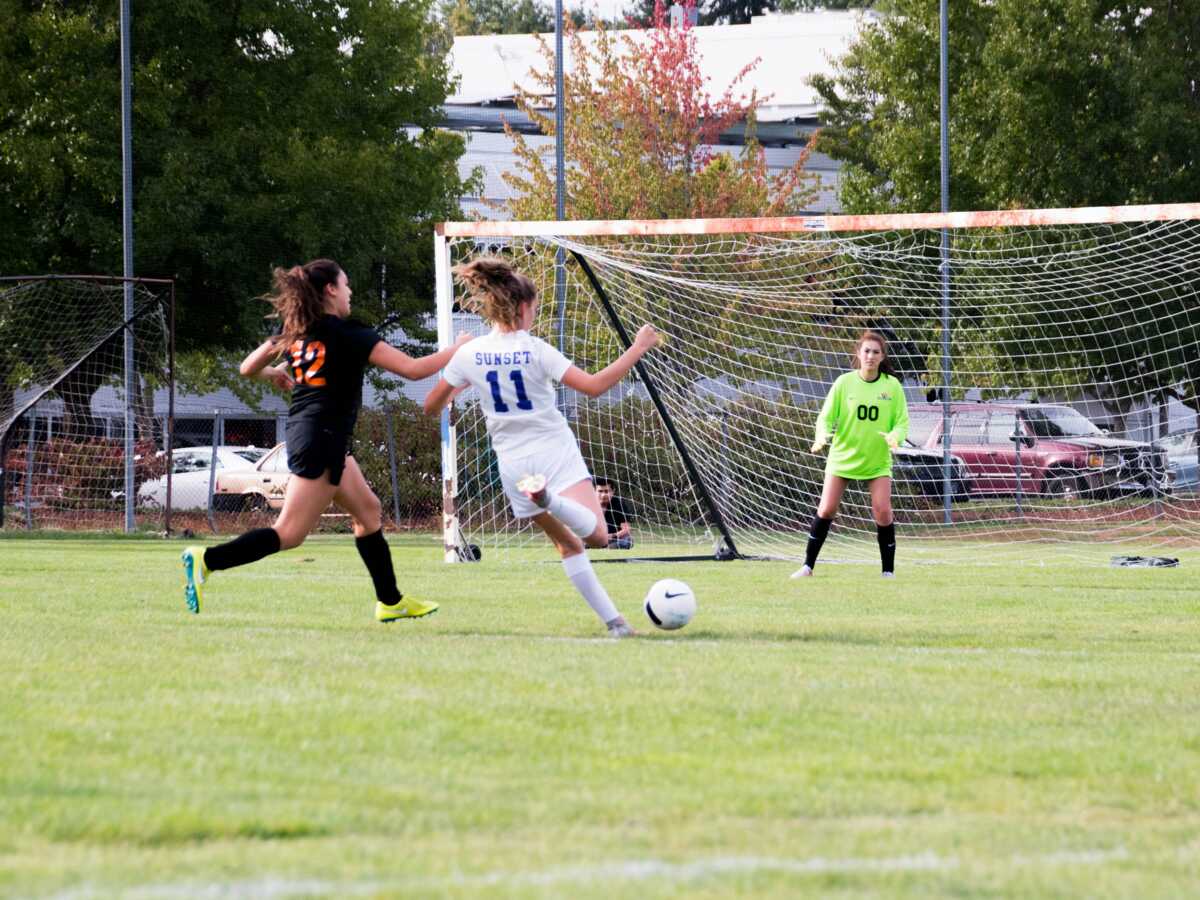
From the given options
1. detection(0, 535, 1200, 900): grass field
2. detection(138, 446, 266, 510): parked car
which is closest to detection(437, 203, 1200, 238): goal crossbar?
detection(0, 535, 1200, 900): grass field

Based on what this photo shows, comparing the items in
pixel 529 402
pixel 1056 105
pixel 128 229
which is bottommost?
pixel 529 402

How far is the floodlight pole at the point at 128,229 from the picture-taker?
21.6 metres

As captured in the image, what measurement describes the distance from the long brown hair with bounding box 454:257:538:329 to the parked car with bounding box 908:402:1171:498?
46.5 ft

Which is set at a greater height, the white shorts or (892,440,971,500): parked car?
Result: the white shorts

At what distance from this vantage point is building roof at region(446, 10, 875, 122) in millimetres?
44500

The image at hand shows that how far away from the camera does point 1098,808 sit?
160 inches

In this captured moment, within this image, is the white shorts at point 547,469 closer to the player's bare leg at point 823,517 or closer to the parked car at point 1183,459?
the player's bare leg at point 823,517

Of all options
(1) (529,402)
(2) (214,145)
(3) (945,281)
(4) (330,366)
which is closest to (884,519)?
(1) (529,402)

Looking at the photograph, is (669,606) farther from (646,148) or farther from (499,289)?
(646,148)

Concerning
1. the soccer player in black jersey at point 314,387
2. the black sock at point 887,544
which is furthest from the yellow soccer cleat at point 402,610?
the black sock at point 887,544

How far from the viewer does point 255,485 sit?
2438 centimetres

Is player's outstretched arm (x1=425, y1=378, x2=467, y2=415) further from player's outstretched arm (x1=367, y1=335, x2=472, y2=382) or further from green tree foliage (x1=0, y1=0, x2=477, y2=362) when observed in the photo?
green tree foliage (x1=0, y1=0, x2=477, y2=362)

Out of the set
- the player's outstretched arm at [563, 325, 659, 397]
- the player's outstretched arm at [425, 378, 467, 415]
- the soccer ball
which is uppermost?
the player's outstretched arm at [563, 325, 659, 397]

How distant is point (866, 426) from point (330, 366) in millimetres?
5546
